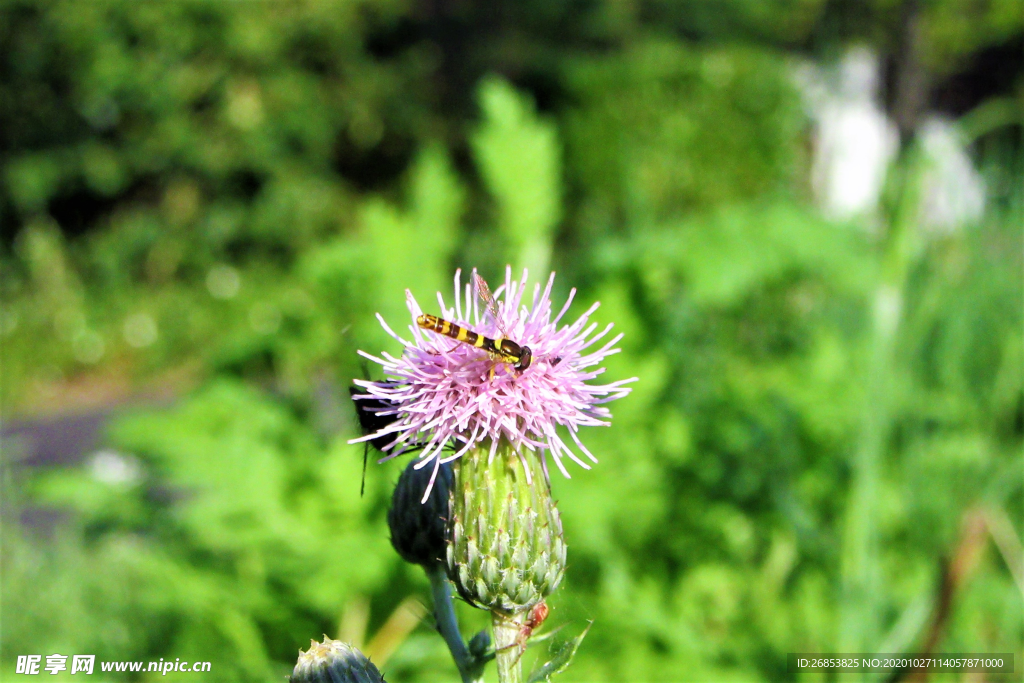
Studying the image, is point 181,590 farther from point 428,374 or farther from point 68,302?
point 68,302

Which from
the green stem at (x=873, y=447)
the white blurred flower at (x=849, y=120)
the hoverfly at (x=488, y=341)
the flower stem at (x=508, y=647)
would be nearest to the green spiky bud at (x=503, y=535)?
the flower stem at (x=508, y=647)

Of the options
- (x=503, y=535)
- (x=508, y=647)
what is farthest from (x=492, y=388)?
(x=508, y=647)

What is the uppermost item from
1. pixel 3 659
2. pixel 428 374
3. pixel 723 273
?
pixel 723 273

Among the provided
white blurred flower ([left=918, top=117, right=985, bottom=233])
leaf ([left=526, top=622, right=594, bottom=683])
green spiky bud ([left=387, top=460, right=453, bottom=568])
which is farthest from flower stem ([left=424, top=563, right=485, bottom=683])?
white blurred flower ([left=918, top=117, right=985, bottom=233])

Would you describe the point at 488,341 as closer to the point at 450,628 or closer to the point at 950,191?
the point at 450,628

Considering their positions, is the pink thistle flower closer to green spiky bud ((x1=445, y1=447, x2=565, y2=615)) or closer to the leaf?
green spiky bud ((x1=445, y1=447, x2=565, y2=615))

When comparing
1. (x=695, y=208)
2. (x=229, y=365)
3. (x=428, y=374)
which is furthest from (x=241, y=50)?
(x=428, y=374)
